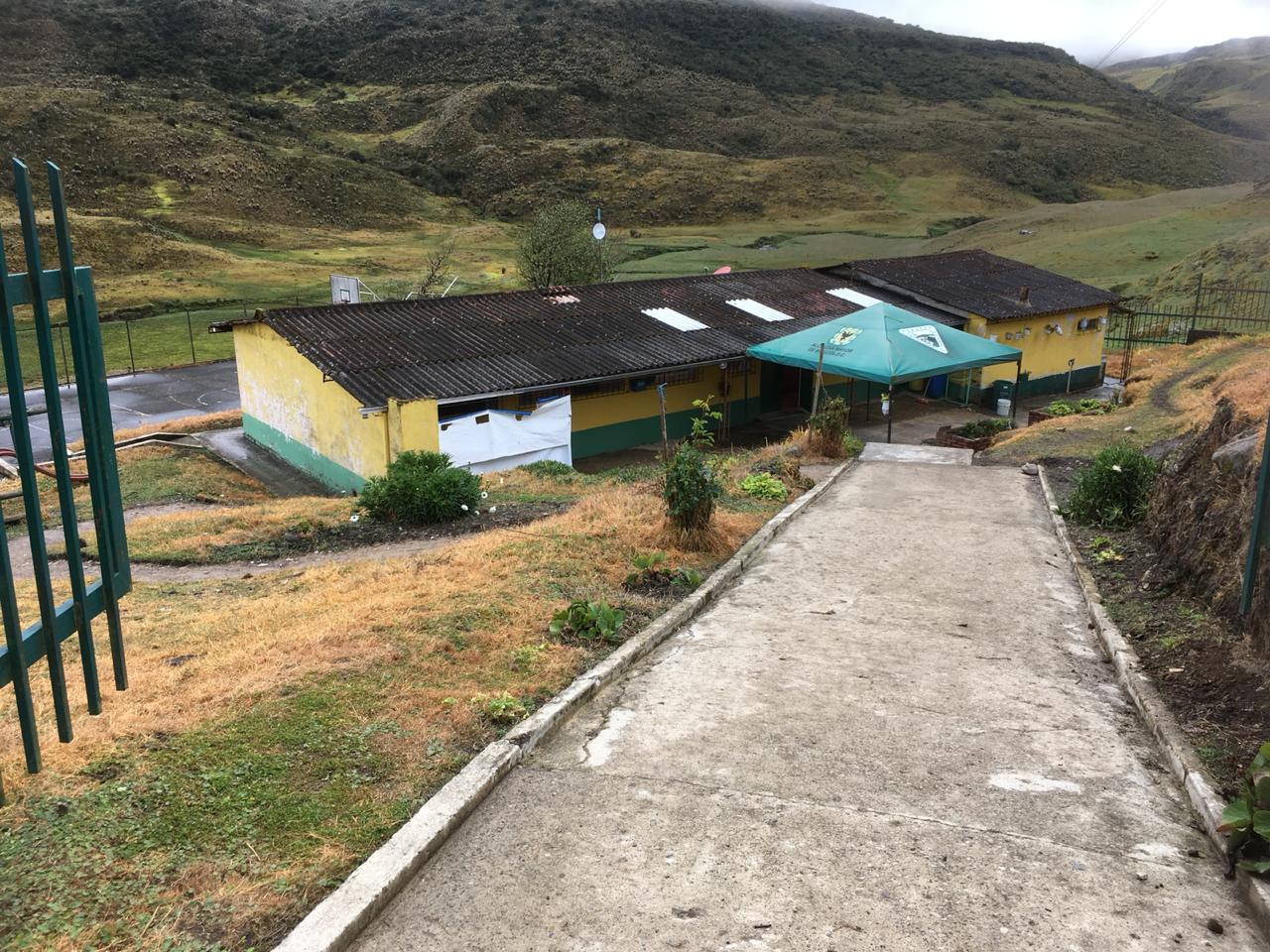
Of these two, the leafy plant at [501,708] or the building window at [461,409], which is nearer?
the leafy plant at [501,708]

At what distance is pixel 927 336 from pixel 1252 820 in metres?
17.1

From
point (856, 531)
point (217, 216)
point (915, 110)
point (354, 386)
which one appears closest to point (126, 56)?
point (217, 216)

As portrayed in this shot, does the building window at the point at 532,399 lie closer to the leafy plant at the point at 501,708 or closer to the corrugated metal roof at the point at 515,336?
the corrugated metal roof at the point at 515,336

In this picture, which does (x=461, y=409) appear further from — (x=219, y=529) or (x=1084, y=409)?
(x=1084, y=409)

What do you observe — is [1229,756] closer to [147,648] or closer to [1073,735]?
[1073,735]

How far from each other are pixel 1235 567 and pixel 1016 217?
60810mm

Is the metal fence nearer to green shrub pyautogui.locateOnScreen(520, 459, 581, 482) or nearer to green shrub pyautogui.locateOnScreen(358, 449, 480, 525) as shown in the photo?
green shrub pyautogui.locateOnScreen(520, 459, 581, 482)

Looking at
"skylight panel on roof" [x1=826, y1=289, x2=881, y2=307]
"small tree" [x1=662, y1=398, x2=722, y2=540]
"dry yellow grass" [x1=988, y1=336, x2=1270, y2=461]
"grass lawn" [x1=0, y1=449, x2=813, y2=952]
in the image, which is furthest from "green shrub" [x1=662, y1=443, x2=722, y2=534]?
"skylight panel on roof" [x1=826, y1=289, x2=881, y2=307]

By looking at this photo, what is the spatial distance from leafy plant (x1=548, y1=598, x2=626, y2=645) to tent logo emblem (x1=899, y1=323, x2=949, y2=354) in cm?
1450

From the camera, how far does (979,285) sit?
3142cm

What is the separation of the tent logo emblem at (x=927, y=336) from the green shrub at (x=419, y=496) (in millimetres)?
10510

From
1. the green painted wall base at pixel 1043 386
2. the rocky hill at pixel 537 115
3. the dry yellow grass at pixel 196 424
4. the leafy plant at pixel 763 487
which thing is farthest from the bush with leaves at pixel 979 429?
the rocky hill at pixel 537 115

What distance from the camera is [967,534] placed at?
33.9 feet

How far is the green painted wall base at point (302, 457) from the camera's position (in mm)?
19406
